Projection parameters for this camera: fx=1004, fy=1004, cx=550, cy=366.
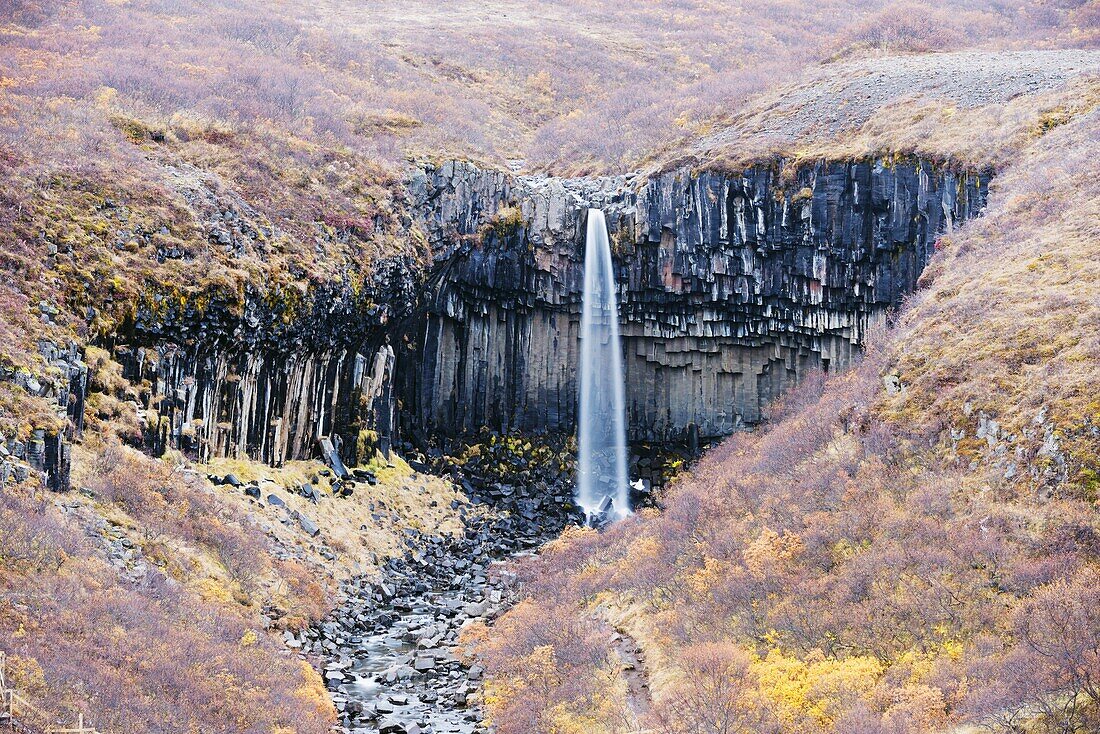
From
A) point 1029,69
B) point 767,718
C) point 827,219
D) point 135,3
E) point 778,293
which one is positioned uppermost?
point 135,3

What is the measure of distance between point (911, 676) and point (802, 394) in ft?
75.5

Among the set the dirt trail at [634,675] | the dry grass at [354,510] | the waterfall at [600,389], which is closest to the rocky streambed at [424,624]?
the dry grass at [354,510]

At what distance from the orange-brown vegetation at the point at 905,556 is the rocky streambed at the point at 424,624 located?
1.21 metres

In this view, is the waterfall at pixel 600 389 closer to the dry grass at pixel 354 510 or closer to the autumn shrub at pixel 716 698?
the dry grass at pixel 354 510

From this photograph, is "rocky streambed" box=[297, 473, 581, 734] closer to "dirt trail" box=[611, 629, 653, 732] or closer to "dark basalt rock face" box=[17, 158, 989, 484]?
"dirt trail" box=[611, 629, 653, 732]

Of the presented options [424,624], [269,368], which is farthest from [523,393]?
[424,624]

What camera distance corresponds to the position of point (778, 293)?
40.8 meters

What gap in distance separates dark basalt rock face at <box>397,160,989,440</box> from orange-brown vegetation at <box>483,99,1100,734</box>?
9.11 meters

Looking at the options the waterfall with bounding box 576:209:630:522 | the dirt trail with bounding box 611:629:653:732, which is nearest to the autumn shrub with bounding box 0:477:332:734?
the dirt trail with bounding box 611:629:653:732

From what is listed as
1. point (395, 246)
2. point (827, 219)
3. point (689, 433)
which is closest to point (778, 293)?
point (827, 219)

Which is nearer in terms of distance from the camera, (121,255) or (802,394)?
(121,255)

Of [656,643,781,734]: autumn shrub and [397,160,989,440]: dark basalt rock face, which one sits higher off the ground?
[397,160,989,440]: dark basalt rock face

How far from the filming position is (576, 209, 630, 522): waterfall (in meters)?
43.1

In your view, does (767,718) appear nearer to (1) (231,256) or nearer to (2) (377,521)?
(2) (377,521)
